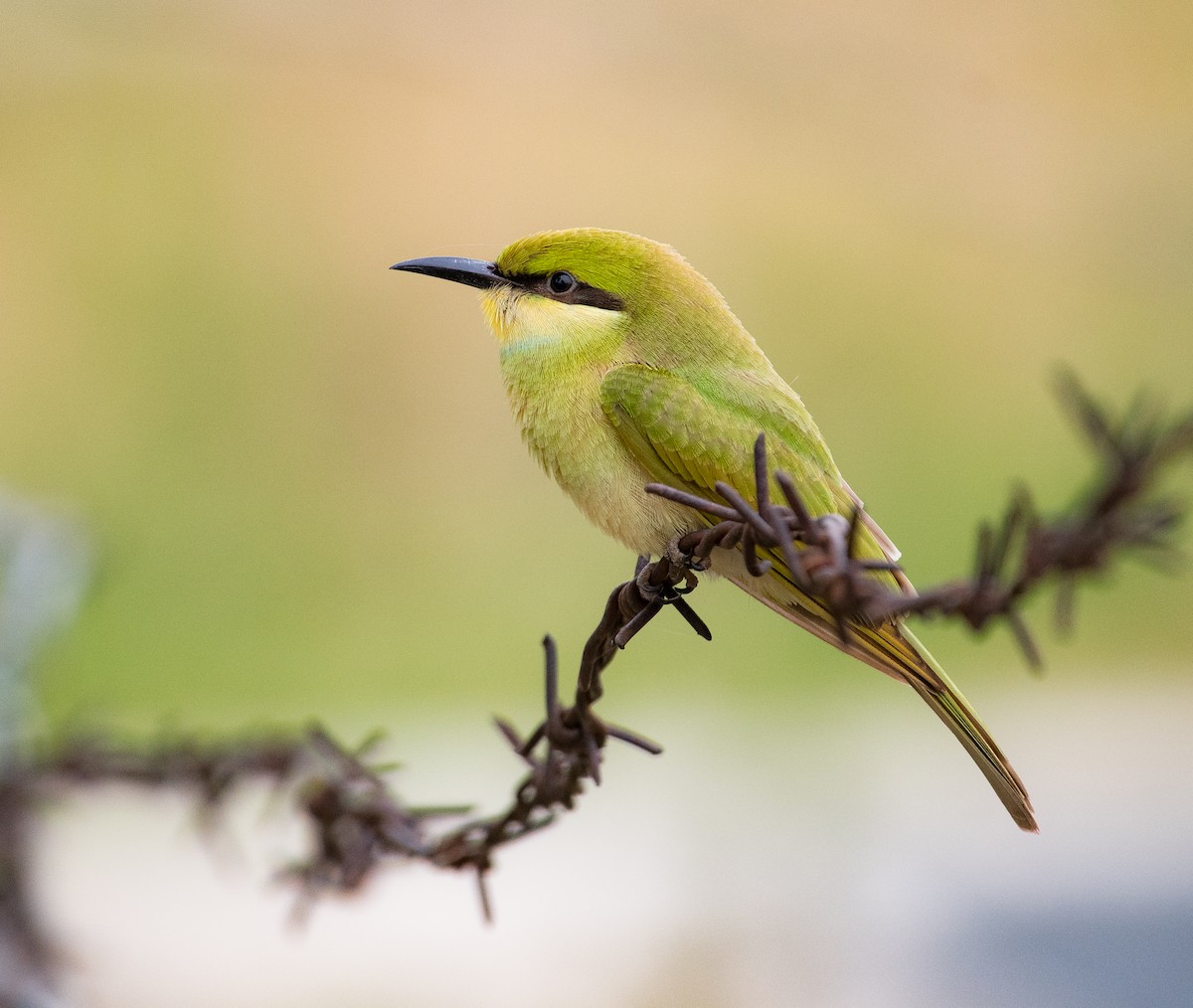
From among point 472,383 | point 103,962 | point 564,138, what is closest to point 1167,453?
point 103,962

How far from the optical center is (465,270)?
2.20 meters

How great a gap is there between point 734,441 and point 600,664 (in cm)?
58

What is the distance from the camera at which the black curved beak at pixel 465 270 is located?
2180mm

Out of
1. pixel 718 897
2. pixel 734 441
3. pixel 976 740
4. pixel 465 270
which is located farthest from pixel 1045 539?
pixel 718 897

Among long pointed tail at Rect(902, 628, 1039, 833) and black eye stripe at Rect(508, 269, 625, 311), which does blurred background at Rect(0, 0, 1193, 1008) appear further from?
long pointed tail at Rect(902, 628, 1039, 833)

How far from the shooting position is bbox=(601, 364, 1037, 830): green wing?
171 cm

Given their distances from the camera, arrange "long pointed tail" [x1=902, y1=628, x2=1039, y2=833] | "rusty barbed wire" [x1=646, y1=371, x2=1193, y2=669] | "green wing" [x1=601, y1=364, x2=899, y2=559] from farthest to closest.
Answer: "green wing" [x1=601, y1=364, x2=899, y2=559] → "long pointed tail" [x1=902, y1=628, x2=1039, y2=833] → "rusty barbed wire" [x1=646, y1=371, x2=1193, y2=669]

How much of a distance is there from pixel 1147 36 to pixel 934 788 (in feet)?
21.6

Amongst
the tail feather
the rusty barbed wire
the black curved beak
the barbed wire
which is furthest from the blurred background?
the rusty barbed wire

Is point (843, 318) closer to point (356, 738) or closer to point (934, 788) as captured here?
point (934, 788)

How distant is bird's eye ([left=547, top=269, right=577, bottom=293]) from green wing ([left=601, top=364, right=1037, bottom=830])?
22 centimetres

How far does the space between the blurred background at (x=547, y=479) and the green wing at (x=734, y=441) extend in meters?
1.15

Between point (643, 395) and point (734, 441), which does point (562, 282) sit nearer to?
point (643, 395)

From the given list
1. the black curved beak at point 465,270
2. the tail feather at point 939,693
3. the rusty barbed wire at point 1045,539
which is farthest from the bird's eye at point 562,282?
the rusty barbed wire at point 1045,539
